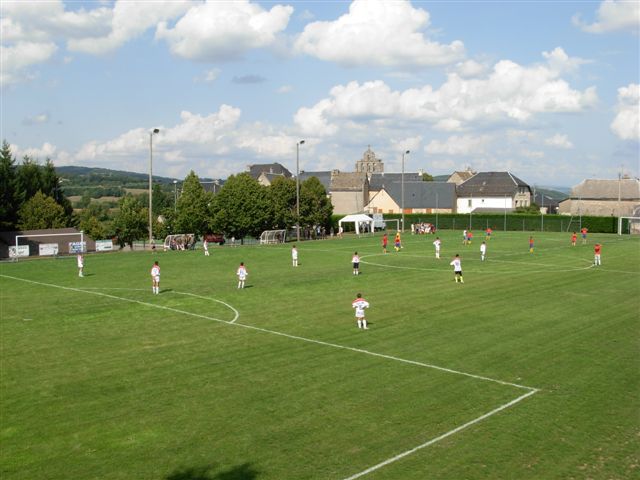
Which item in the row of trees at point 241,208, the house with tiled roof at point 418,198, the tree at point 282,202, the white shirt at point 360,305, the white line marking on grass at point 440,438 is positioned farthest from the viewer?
the house with tiled roof at point 418,198

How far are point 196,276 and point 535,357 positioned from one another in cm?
2510

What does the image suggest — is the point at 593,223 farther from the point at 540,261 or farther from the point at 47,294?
the point at 47,294

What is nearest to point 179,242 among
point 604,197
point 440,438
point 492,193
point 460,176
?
point 440,438

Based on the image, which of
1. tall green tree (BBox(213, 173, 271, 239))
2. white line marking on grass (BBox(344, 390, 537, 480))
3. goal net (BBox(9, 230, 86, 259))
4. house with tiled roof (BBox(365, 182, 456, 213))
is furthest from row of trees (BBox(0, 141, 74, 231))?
white line marking on grass (BBox(344, 390, 537, 480))

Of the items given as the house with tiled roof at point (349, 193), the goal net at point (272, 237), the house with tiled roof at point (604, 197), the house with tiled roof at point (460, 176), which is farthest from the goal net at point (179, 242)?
the house with tiled roof at point (460, 176)

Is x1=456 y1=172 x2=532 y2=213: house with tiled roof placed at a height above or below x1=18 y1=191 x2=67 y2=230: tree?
above

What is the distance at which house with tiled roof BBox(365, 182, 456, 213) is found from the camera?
12144cm

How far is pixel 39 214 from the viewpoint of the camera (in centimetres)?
7806

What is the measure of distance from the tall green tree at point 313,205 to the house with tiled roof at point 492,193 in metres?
47.4

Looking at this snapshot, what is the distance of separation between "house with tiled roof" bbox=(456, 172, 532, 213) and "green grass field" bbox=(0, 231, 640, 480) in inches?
3573

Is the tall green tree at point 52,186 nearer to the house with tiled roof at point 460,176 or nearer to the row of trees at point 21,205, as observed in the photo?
the row of trees at point 21,205

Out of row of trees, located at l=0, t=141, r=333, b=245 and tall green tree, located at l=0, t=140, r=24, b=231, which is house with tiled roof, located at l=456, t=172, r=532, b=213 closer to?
row of trees, located at l=0, t=141, r=333, b=245

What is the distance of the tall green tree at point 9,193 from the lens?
7831 centimetres

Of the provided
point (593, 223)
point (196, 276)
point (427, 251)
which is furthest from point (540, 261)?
point (593, 223)
